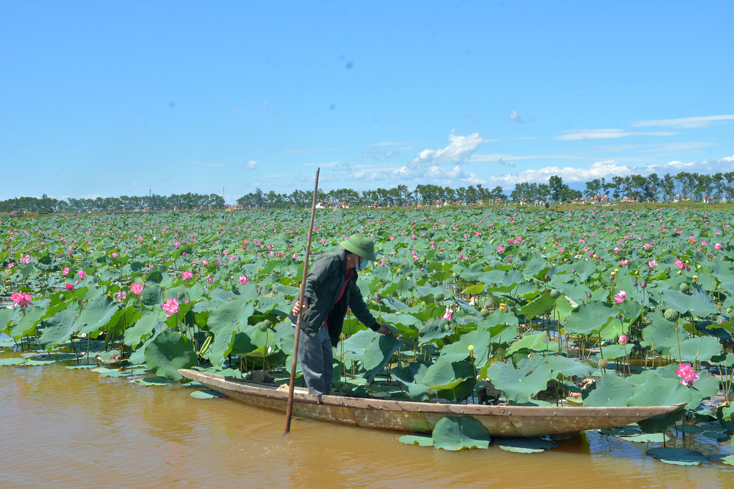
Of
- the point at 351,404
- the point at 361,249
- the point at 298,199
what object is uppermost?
the point at 298,199

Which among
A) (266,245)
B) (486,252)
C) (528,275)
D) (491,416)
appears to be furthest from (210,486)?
(266,245)

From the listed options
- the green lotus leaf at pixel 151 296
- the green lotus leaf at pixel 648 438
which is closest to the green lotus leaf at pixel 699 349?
the green lotus leaf at pixel 648 438

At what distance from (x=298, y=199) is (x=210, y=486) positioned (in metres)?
85.2

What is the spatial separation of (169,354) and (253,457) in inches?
68.0

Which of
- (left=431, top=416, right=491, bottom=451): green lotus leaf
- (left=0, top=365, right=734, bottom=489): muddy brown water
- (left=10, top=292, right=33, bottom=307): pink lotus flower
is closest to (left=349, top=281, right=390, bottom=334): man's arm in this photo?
(left=0, top=365, right=734, bottom=489): muddy brown water

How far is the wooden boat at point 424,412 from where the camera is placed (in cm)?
342

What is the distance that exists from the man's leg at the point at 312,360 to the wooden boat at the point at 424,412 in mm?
120

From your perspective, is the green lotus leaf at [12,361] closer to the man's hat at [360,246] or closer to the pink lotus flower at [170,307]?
the pink lotus flower at [170,307]

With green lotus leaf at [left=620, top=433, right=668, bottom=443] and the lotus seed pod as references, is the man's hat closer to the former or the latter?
green lotus leaf at [left=620, top=433, right=668, bottom=443]

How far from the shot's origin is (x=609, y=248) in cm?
1158

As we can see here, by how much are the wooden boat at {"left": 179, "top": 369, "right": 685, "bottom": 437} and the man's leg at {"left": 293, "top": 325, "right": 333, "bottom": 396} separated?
0.12 meters

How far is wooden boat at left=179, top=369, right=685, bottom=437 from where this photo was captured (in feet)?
11.2

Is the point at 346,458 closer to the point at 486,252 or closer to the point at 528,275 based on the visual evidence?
the point at 528,275

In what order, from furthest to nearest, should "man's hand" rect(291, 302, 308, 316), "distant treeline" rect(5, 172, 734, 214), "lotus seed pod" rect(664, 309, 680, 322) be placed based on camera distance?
1. "distant treeline" rect(5, 172, 734, 214)
2. "lotus seed pod" rect(664, 309, 680, 322)
3. "man's hand" rect(291, 302, 308, 316)
